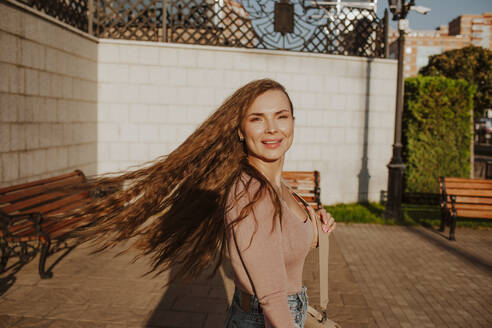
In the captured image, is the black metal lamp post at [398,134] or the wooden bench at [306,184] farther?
the black metal lamp post at [398,134]

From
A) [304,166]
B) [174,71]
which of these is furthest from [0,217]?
[304,166]

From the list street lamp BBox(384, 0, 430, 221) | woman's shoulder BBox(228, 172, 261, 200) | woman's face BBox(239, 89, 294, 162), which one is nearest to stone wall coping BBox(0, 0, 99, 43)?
woman's face BBox(239, 89, 294, 162)

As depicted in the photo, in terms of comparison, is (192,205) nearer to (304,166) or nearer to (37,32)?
(37,32)

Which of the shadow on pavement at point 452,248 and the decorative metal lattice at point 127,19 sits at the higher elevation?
the decorative metal lattice at point 127,19

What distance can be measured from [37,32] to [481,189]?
8105 mm

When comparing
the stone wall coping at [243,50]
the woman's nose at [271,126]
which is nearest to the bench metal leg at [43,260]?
the woman's nose at [271,126]

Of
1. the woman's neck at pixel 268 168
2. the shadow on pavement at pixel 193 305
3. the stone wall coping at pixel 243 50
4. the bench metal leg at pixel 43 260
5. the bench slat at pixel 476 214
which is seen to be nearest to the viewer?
the woman's neck at pixel 268 168

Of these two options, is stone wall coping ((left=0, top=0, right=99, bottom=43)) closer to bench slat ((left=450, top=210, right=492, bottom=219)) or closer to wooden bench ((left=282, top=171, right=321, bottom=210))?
wooden bench ((left=282, top=171, right=321, bottom=210))

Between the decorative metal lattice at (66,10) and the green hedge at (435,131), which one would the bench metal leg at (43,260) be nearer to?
the decorative metal lattice at (66,10)

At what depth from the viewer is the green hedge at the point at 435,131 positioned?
9109 mm

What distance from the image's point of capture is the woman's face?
1.64 m

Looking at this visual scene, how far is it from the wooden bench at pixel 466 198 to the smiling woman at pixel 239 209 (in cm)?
599

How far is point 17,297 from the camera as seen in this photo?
397 centimetres

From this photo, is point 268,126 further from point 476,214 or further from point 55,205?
point 476,214
